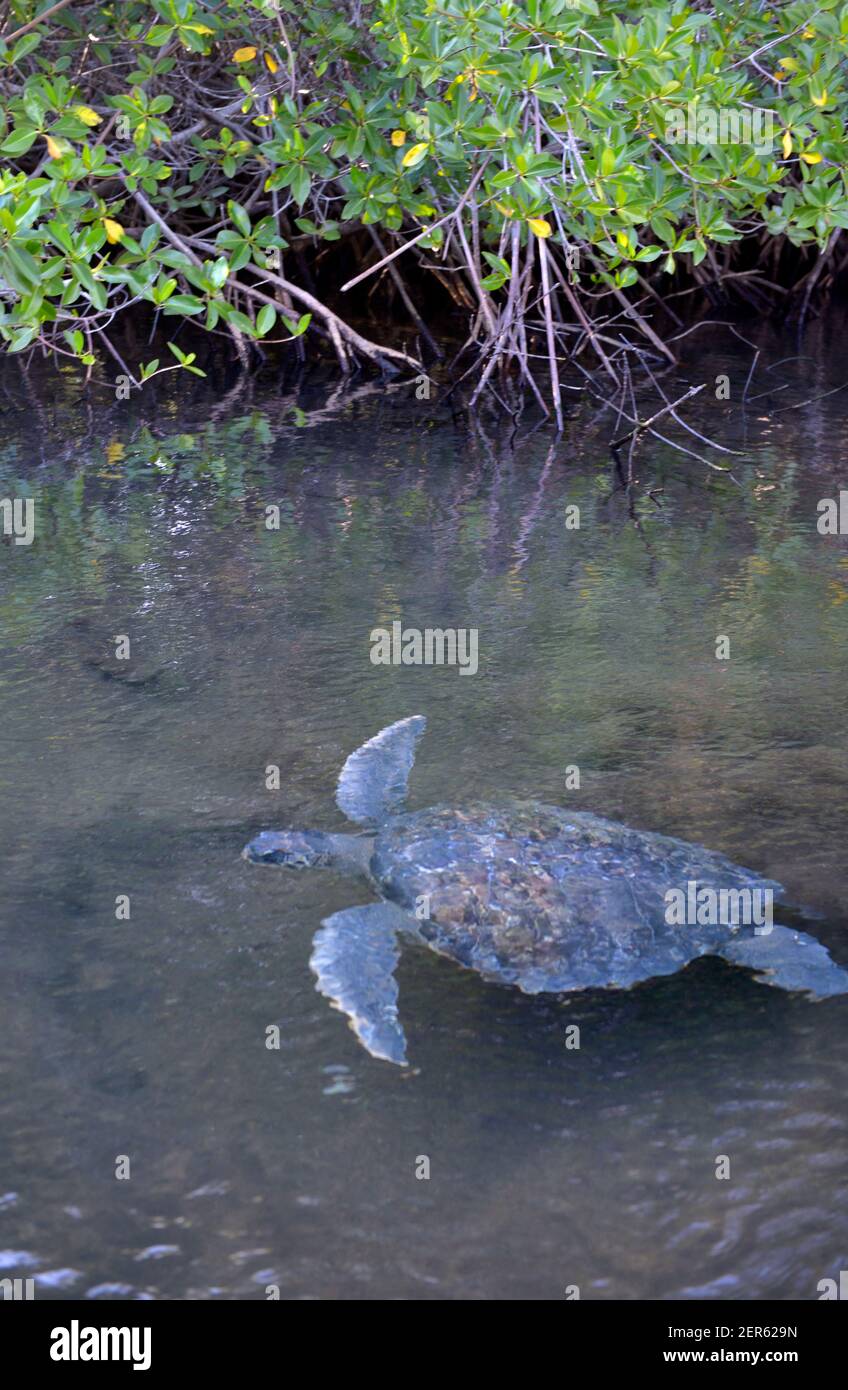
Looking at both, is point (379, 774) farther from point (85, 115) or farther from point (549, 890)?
point (85, 115)

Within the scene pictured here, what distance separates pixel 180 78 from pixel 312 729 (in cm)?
568

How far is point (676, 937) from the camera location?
281 cm

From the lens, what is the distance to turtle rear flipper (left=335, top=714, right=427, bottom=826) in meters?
3.29

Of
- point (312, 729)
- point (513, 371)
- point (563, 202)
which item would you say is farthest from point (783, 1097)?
point (513, 371)

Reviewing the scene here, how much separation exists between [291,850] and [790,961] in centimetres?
117

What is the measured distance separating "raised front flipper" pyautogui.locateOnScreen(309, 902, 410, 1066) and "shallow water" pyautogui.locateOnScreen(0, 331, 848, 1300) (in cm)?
7

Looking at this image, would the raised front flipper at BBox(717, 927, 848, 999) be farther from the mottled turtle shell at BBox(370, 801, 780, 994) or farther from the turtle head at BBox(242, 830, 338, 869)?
the turtle head at BBox(242, 830, 338, 869)

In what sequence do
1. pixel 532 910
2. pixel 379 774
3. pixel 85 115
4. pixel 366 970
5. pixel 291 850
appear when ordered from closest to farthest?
pixel 366 970, pixel 532 910, pixel 291 850, pixel 379 774, pixel 85 115

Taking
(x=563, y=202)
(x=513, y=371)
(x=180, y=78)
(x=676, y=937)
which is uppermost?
(x=180, y=78)

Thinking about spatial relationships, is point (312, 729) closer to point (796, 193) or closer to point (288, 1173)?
point (288, 1173)

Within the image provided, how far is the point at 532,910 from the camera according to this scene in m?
2.80

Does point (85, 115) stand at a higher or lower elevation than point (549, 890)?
higher

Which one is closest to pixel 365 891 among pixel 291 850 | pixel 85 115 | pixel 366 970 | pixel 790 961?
pixel 291 850
